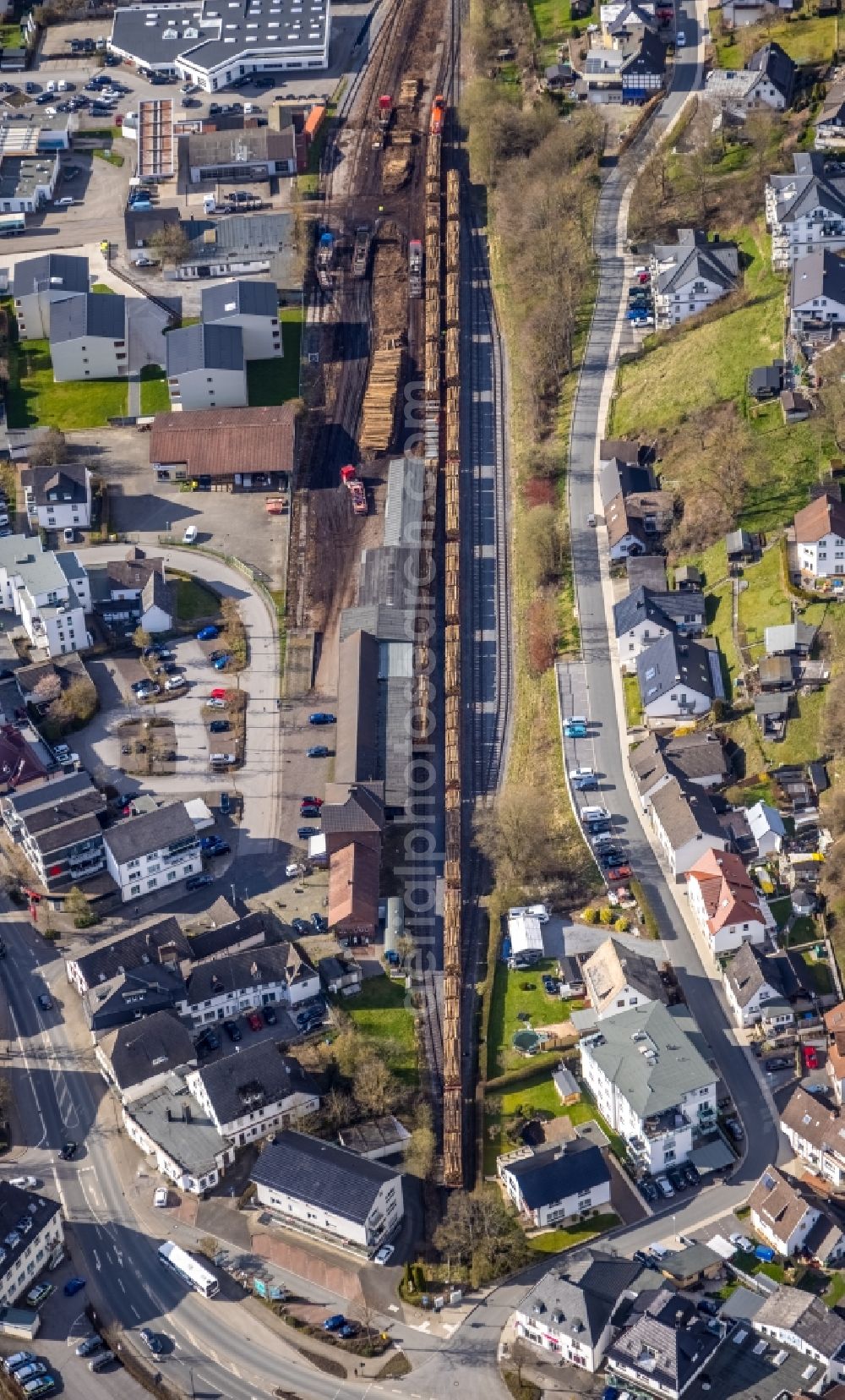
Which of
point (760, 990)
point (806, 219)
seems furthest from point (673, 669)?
point (806, 219)

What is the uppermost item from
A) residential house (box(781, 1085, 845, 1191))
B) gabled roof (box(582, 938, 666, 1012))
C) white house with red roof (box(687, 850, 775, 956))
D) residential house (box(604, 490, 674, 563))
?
residential house (box(604, 490, 674, 563))

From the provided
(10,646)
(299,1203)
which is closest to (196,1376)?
(299,1203)

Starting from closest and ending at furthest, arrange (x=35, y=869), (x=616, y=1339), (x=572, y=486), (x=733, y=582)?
(x=616, y=1339) → (x=35, y=869) → (x=733, y=582) → (x=572, y=486)

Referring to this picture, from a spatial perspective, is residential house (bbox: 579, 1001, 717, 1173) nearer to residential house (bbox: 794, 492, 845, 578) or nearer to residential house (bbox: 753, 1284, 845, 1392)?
residential house (bbox: 753, 1284, 845, 1392)

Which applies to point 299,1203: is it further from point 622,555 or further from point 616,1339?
point 622,555

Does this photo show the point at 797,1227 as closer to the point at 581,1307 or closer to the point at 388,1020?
the point at 581,1307

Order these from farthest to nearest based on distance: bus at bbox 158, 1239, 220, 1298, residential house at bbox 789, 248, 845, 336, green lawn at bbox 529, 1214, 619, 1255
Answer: residential house at bbox 789, 248, 845, 336
green lawn at bbox 529, 1214, 619, 1255
bus at bbox 158, 1239, 220, 1298

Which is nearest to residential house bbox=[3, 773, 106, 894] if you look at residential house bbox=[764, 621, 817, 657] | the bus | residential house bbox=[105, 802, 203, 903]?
residential house bbox=[105, 802, 203, 903]

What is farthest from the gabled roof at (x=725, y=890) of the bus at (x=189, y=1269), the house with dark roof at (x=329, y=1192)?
the bus at (x=189, y=1269)
